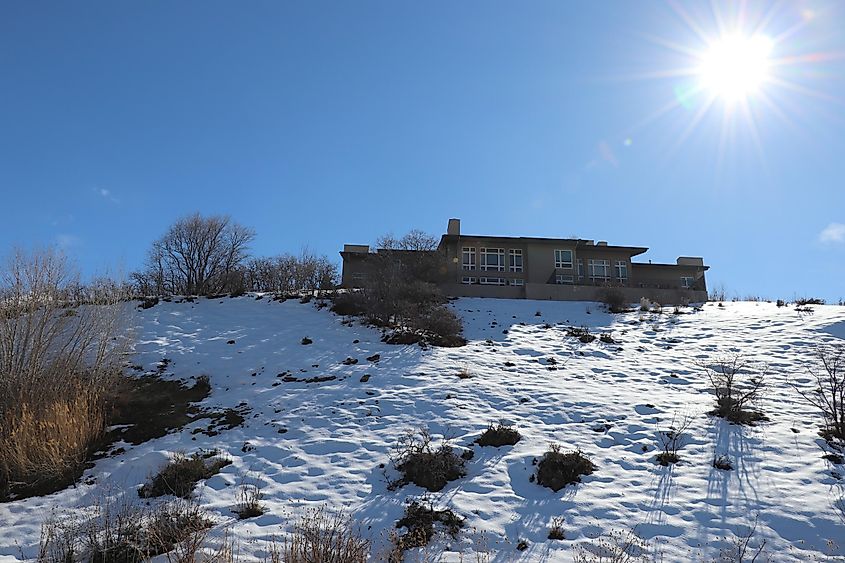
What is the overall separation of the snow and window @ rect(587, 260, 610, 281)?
1817 cm

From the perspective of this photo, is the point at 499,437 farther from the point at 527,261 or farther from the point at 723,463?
the point at 527,261

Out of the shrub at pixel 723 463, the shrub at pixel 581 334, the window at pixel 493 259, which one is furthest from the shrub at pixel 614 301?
the shrub at pixel 723 463

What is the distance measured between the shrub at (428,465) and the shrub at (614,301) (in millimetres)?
19141

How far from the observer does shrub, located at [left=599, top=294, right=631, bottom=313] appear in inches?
1004

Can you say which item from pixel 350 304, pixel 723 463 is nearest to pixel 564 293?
pixel 350 304

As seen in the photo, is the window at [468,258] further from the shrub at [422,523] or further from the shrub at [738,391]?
the shrub at [422,523]

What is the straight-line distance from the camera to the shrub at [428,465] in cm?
802

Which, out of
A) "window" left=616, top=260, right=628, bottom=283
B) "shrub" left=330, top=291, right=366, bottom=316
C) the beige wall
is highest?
"window" left=616, top=260, right=628, bottom=283

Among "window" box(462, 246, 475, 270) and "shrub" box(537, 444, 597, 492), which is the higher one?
"window" box(462, 246, 475, 270)

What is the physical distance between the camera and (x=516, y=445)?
934 cm

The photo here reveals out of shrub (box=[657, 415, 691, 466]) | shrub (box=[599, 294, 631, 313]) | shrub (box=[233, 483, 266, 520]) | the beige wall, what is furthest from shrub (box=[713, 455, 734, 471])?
the beige wall

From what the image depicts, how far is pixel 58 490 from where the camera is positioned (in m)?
8.38

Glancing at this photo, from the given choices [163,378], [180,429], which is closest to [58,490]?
[180,429]

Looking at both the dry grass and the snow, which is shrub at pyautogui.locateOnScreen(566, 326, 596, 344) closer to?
the snow
